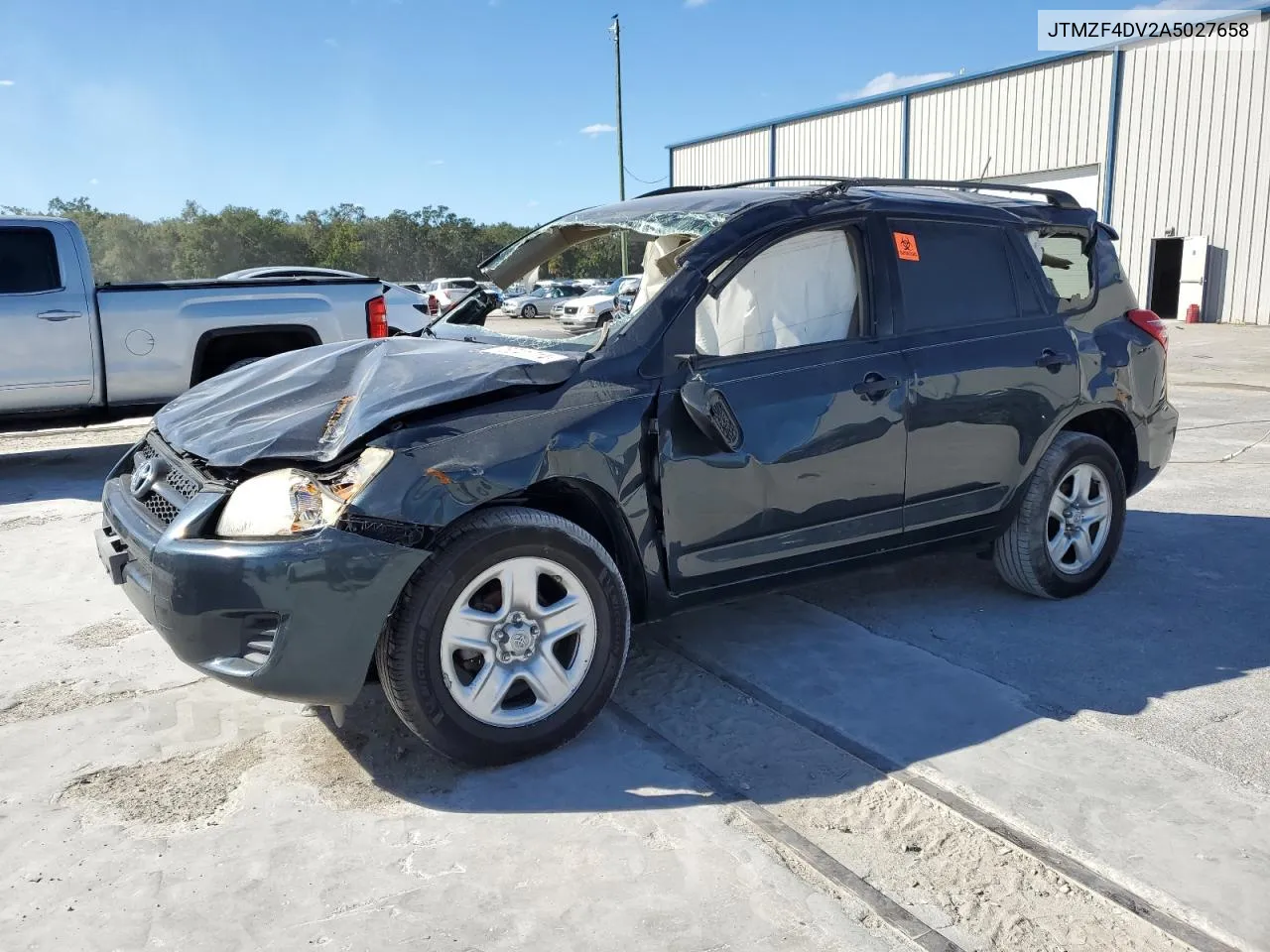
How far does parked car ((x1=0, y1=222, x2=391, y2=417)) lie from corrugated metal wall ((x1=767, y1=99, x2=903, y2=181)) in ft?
80.6

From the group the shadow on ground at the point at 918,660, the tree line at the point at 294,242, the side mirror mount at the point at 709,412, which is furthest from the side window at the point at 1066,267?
the tree line at the point at 294,242

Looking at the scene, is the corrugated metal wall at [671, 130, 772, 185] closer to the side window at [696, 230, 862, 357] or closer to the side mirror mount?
the side window at [696, 230, 862, 357]

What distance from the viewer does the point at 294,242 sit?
56.7 metres

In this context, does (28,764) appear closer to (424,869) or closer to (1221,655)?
(424,869)

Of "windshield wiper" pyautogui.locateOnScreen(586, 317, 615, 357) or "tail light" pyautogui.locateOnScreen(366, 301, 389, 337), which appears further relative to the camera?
"tail light" pyautogui.locateOnScreen(366, 301, 389, 337)

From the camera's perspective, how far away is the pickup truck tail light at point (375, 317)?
8.31m

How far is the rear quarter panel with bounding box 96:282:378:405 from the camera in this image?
7.77m

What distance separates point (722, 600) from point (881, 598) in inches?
50.5

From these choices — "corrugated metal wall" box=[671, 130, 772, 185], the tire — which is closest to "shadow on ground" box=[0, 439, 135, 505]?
the tire

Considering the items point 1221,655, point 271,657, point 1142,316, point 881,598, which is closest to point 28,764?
point 271,657

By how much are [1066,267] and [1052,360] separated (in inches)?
23.3

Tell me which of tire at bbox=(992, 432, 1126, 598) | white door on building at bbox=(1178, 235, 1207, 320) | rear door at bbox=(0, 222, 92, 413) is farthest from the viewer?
white door on building at bbox=(1178, 235, 1207, 320)

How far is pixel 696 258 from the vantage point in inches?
144

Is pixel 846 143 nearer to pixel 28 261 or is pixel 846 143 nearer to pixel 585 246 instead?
pixel 28 261
